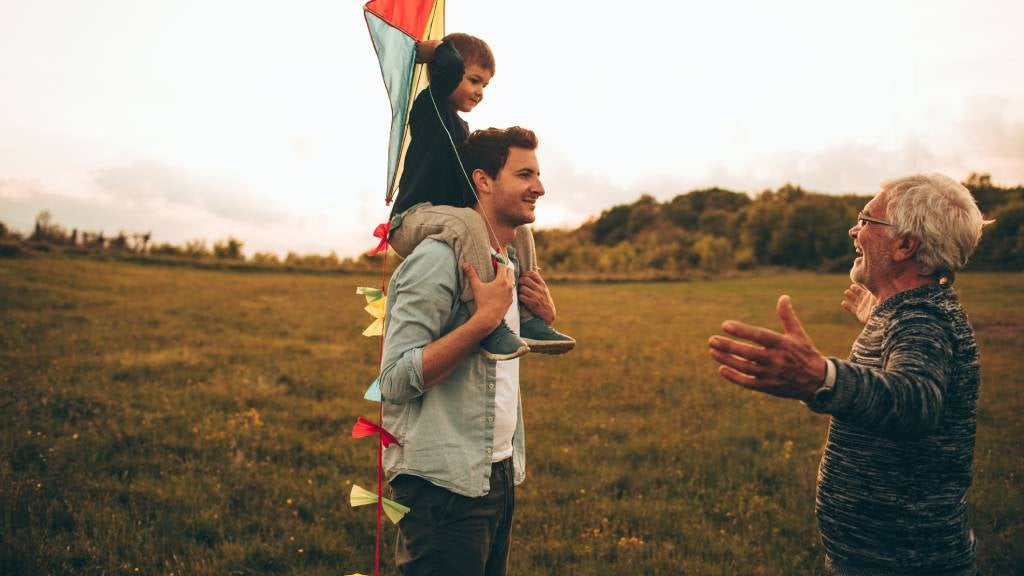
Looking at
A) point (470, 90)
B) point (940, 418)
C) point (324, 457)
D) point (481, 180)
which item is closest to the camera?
point (940, 418)

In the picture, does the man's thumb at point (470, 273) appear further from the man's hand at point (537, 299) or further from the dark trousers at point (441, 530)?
the dark trousers at point (441, 530)

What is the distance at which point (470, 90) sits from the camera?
3.21 metres

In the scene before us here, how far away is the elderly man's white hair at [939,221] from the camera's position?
251cm

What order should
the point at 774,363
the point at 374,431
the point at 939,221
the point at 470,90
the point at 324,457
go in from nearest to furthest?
the point at 774,363 → the point at 939,221 → the point at 374,431 → the point at 470,90 → the point at 324,457

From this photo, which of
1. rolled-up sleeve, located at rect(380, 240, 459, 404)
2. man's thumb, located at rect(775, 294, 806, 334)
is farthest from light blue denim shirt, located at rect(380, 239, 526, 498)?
man's thumb, located at rect(775, 294, 806, 334)

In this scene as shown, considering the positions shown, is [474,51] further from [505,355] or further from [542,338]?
[505,355]

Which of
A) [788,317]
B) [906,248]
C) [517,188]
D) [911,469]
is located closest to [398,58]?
[517,188]

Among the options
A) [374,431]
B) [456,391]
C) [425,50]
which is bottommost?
[374,431]

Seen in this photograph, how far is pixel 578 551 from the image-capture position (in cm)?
538

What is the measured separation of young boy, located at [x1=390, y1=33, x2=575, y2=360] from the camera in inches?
104

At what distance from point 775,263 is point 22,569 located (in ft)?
165

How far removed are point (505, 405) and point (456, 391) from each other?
264 mm

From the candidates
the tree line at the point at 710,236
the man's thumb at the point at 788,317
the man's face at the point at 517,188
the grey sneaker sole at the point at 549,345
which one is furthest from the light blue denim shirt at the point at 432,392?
the tree line at the point at 710,236

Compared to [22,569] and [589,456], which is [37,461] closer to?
[22,569]
